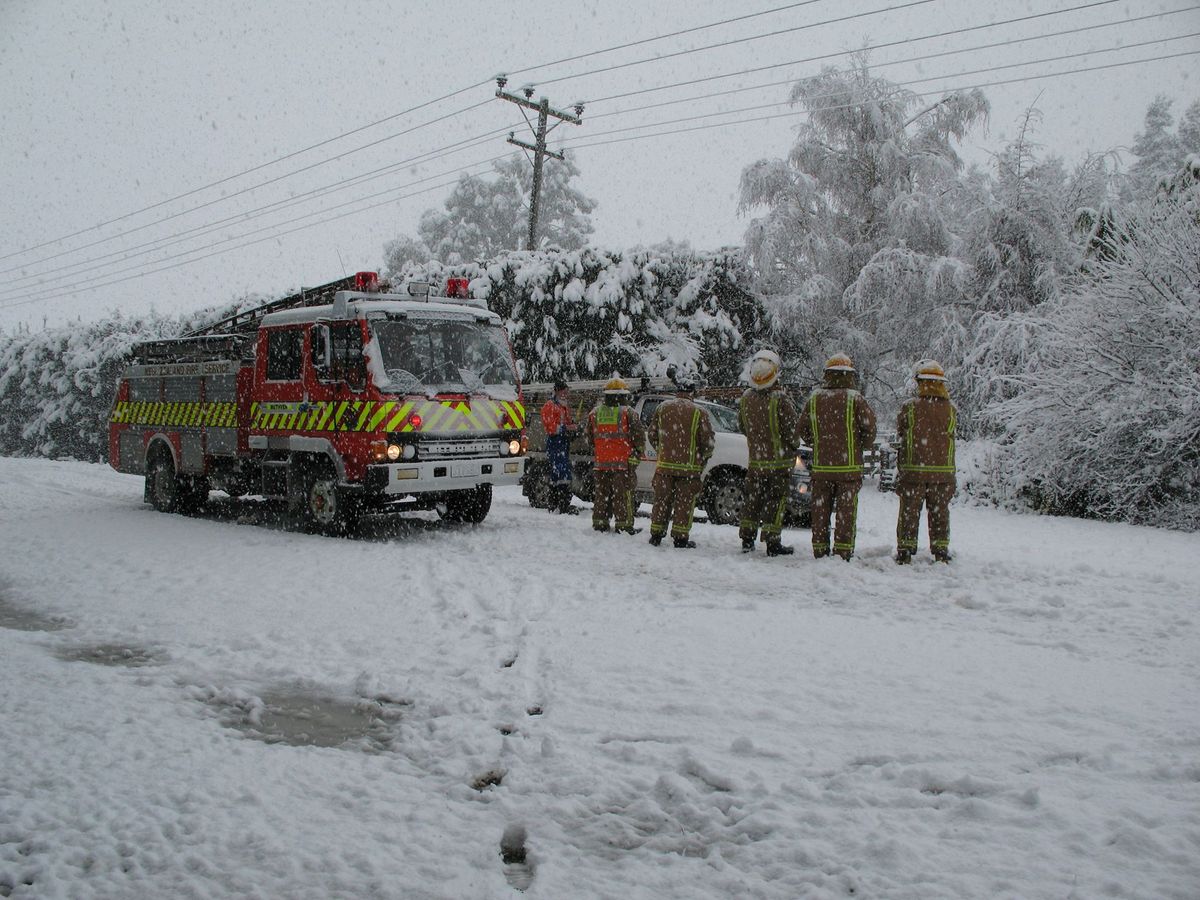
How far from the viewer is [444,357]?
34.1 ft

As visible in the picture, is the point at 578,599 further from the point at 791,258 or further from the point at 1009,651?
the point at 791,258

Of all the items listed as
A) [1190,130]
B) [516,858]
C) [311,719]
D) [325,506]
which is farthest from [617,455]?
[1190,130]

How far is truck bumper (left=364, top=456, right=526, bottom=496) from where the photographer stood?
967cm

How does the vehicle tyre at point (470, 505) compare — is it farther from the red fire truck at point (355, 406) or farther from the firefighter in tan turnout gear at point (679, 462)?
the firefighter in tan turnout gear at point (679, 462)

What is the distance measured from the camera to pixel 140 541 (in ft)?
32.5

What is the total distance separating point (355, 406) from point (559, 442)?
3658 mm

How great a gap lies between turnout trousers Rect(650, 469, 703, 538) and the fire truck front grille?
2.03 m

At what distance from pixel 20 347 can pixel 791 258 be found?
25755mm

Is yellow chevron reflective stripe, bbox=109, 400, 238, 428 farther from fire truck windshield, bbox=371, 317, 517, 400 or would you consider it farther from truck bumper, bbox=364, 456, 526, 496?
truck bumper, bbox=364, 456, 526, 496

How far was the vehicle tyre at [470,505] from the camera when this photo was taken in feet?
37.0

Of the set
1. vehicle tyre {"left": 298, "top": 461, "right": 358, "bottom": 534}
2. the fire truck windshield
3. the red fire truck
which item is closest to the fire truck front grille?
the red fire truck

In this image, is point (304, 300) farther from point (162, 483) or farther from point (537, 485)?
point (537, 485)

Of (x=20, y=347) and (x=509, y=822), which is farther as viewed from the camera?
(x=20, y=347)

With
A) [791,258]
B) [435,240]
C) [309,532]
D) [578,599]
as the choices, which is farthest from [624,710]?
[435,240]
